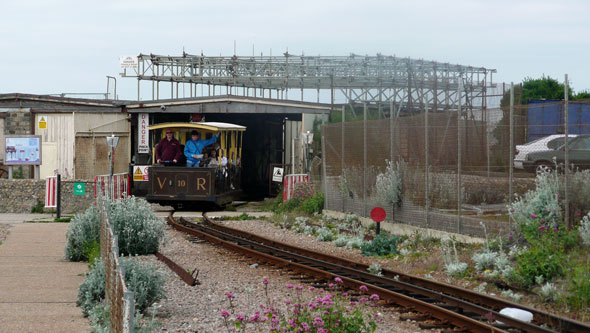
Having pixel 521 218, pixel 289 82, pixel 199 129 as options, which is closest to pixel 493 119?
pixel 521 218

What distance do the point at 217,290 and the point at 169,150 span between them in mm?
15666

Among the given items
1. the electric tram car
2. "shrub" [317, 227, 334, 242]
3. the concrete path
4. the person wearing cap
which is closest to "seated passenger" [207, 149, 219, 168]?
the electric tram car

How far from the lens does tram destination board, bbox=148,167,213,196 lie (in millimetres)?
26234

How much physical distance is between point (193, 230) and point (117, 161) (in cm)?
1527

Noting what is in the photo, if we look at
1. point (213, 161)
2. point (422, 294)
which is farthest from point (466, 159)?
point (213, 161)

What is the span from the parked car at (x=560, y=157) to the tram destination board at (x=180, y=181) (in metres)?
13.8

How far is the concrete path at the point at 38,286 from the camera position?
9008mm

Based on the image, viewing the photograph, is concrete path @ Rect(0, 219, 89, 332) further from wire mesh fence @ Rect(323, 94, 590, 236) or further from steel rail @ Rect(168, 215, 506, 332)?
wire mesh fence @ Rect(323, 94, 590, 236)

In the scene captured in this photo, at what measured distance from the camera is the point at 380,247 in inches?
627

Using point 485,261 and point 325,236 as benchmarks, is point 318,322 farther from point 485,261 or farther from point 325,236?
point 325,236

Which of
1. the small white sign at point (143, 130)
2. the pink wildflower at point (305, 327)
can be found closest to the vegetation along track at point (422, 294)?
Result: the pink wildflower at point (305, 327)

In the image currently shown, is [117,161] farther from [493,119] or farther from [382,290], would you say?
[382,290]

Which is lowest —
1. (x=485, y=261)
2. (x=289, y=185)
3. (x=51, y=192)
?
(x=485, y=261)

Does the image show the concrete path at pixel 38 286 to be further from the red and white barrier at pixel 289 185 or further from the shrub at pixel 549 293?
the red and white barrier at pixel 289 185
